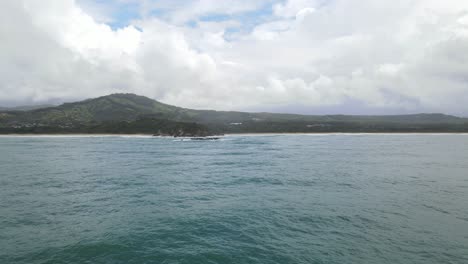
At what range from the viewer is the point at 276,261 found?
1380cm

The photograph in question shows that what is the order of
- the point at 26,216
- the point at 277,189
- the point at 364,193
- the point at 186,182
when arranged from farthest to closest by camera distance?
the point at 186,182 < the point at 277,189 < the point at 364,193 < the point at 26,216

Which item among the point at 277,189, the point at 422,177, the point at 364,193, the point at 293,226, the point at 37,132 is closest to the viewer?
the point at 293,226

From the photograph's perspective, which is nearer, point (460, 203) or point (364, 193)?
point (460, 203)

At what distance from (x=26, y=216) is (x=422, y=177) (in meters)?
47.2

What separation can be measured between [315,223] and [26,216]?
23037mm

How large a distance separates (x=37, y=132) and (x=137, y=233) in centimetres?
21768

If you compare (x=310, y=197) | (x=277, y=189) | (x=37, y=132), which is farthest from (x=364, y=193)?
(x=37, y=132)

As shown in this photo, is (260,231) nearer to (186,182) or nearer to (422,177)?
(186,182)

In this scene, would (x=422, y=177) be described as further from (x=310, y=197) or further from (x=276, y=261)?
(x=276, y=261)

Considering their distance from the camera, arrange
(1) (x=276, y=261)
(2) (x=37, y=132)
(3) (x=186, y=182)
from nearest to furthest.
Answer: (1) (x=276, y=261) < (3) (x=186, y=182) < (2) (x=37, y=132)

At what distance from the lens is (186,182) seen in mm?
34344

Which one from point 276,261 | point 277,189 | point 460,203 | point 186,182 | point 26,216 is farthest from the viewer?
point 186,182

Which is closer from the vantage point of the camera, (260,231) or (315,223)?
(260,231)

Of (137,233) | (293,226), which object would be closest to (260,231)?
(293,226)
